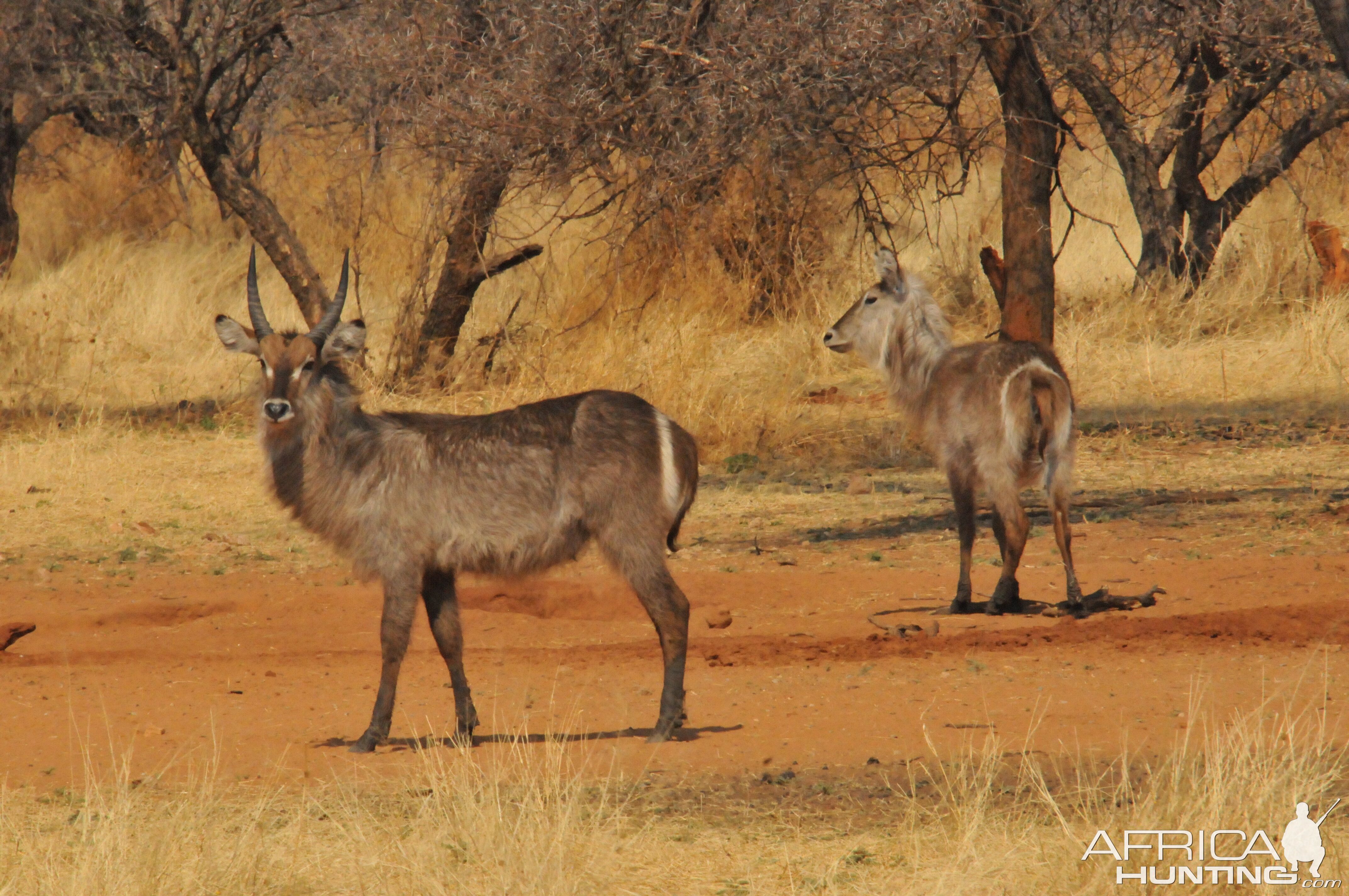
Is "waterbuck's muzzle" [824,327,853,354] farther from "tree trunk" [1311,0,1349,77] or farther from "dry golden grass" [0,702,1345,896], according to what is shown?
"dry golden grass" [0,702,1345,896]

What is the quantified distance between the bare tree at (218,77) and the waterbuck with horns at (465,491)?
757 cm

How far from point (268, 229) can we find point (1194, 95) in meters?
7.49

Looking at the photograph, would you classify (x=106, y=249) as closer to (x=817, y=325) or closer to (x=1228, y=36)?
(x=817, y=325)

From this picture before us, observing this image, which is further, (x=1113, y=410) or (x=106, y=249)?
(x=106, y=249)

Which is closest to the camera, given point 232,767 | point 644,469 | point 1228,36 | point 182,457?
point 232,767

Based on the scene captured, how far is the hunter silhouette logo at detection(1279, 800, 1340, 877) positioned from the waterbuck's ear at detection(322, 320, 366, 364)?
3.41 metres

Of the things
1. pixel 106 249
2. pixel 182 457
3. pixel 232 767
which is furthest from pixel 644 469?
pixel 106 249

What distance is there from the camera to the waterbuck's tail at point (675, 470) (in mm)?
5246

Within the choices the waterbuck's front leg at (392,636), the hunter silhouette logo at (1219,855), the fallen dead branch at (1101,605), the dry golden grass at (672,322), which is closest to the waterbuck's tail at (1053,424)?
the fallen dead branch at (1101,605)

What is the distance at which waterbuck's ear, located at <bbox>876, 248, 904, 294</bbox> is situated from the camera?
→ 8219 mm

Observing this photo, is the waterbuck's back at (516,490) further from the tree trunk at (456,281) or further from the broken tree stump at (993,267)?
the tree trunk at (456,281)

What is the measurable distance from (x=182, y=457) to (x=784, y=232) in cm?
574

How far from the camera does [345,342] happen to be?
548 centimetres

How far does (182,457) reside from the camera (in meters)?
11.4
